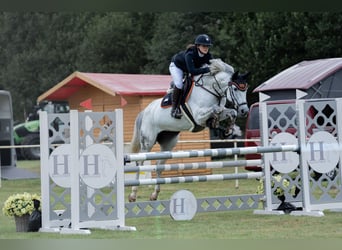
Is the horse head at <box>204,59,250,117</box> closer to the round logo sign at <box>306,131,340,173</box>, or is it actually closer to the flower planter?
the round logo sign at <box>306,131,340,173</box>

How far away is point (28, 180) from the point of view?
13.8 meters

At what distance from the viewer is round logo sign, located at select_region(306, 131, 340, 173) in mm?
6844

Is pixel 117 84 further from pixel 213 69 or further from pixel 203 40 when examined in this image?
pixel 203 40

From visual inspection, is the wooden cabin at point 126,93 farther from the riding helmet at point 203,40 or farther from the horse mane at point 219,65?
the riding helmet at point 203,40

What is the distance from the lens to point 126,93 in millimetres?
13992

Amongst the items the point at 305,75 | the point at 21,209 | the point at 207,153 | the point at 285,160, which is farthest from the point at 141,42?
the point at 21,209

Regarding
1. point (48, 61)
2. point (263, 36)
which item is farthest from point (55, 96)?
point (48, 61)

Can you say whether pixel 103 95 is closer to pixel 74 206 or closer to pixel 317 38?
pixel 317 38

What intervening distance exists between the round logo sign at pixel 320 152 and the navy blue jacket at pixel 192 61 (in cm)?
140

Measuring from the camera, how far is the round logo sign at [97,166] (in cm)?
574

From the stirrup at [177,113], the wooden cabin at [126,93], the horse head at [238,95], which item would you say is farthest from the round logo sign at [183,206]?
the wooden cabin at [126,93]

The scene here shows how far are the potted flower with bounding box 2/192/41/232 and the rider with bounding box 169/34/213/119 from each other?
222cm

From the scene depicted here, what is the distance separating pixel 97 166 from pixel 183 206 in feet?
3.44

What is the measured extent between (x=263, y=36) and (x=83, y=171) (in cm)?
1642
